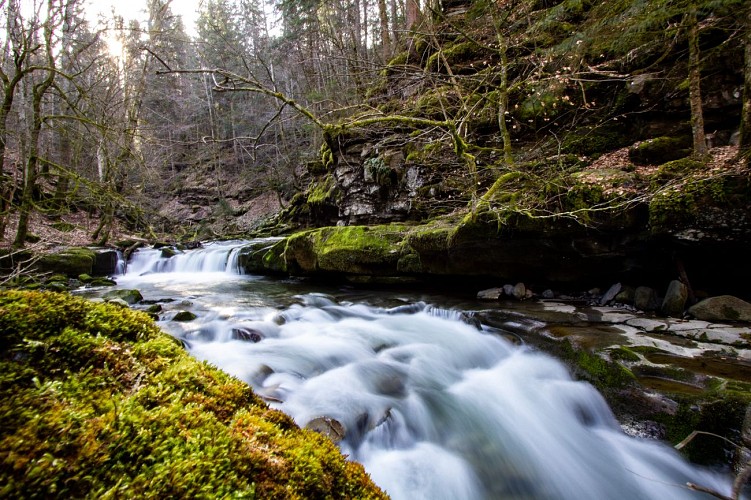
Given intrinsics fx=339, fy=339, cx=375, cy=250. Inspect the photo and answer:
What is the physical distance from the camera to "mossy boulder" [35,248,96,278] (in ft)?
32.3

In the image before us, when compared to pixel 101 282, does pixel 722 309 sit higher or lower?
lower

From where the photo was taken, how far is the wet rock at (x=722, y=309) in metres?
4.65

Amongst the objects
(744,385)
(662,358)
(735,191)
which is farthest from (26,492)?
(735,191)

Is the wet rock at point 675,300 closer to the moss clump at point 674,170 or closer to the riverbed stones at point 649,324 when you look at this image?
the riverbed stones at point 649,324

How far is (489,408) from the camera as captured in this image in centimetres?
416

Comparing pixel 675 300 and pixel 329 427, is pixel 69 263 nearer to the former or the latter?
pixel 329 427

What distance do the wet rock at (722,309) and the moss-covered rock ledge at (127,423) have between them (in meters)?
5.86

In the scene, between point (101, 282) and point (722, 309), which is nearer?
point (722, 309)

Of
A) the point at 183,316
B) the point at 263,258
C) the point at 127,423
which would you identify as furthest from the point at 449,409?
the point at 263,258

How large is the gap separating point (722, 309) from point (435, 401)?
4.29 metres

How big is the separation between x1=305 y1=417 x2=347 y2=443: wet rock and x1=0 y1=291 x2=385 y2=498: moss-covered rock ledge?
1.90 metres

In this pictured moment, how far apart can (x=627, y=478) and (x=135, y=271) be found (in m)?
15.3

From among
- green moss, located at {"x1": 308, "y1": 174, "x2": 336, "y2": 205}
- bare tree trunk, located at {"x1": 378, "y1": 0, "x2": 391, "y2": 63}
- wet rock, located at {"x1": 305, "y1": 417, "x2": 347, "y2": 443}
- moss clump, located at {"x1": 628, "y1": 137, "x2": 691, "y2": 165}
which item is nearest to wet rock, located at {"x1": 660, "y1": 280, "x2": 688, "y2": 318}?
moss clump, located at {"x1": 628, "y1": 137, "x2": 691, "y2": 165}

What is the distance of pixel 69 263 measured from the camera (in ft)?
33.6
